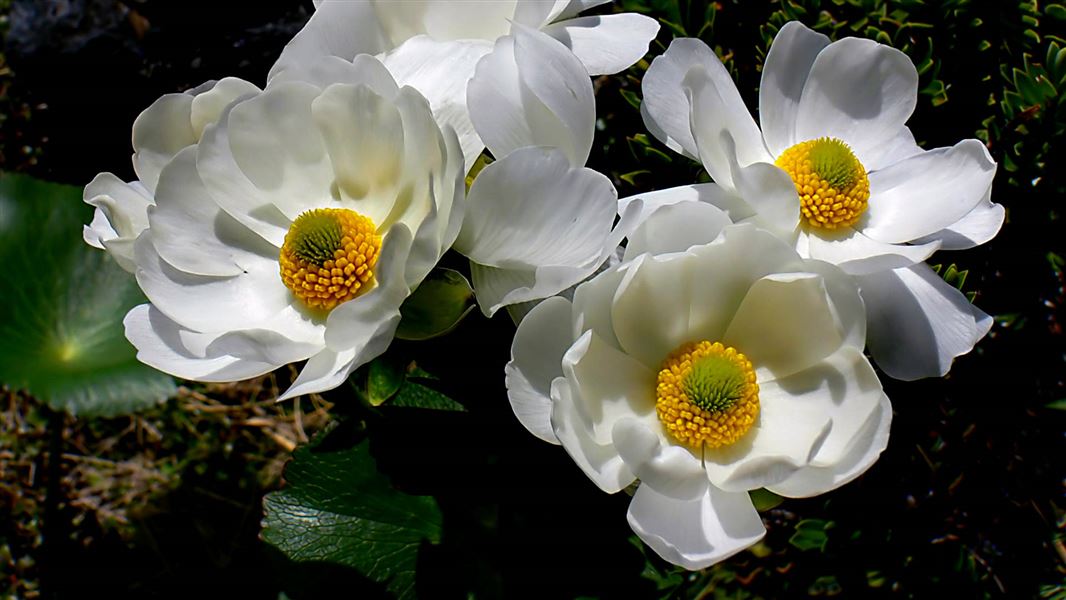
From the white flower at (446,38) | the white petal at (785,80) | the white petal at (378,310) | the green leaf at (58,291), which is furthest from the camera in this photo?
the green leaf at (58,291)

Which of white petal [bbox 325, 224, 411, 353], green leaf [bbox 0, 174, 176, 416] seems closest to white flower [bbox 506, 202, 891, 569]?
white petal [bbox 325, 224, 411, 353]

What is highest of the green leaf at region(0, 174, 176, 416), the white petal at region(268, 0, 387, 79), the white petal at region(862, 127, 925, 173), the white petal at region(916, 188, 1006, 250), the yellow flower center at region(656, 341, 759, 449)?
the white petal at region(268, 0, 387, 79)

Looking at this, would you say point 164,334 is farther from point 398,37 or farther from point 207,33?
point 207,33

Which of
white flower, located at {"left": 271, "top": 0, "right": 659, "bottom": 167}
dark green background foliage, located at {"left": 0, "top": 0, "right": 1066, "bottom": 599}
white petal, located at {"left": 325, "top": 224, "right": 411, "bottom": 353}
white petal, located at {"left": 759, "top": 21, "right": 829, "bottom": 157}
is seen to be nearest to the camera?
white petal, located at {"left": 325, "top": 224, "right": 411, "bottom": 353}

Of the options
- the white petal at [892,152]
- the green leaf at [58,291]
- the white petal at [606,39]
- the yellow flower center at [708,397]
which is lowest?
the green leaf at [58,291]

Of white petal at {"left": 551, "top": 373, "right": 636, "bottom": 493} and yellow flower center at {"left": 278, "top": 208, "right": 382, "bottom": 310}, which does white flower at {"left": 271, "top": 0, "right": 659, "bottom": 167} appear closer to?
yellow flower center at {"left": 278, "top": 208, "right": 382, "bottom": 310}

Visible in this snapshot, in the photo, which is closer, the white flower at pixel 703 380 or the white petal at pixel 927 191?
the white flower at pixel 703 380

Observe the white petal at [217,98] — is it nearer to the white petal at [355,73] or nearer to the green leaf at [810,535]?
the white petal at [355,73]

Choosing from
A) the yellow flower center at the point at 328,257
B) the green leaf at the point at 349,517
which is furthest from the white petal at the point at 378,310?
the green leaf at the point at 349,517

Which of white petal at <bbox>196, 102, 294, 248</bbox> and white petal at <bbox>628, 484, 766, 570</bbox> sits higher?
white petal at <bbox>196, 102, 294, 248</bbox>
